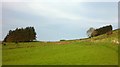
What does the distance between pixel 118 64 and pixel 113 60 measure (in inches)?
137

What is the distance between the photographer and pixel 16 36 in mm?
121688

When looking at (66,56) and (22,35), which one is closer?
(66,56)

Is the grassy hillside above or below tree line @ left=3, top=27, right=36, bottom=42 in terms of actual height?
below

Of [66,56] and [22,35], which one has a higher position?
[22,35]

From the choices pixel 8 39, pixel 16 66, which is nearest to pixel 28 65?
pixel 16 66

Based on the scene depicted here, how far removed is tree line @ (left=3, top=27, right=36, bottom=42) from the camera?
120 m

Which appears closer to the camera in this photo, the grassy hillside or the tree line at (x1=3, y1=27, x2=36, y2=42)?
the grassy hillside

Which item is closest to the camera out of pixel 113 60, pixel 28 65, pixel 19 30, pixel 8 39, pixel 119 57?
pixel 28 65

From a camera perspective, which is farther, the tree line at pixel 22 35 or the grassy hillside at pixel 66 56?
the tree line at pixel 22 35

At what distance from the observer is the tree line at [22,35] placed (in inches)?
4726

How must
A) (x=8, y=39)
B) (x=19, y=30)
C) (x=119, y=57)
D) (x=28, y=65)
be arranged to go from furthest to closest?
(x=19, y=30) → (x=8, y=39) → (x=119, y=57) → (x=28, y=65)

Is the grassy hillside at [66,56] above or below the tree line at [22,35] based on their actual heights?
below

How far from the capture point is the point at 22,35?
123 m

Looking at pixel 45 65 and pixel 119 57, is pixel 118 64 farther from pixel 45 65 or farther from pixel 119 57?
pixel 45 65
